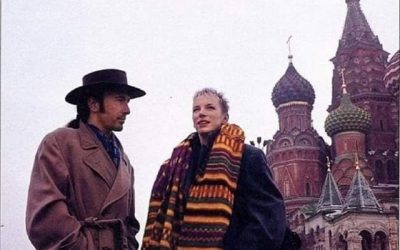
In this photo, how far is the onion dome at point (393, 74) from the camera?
2637 centimetres

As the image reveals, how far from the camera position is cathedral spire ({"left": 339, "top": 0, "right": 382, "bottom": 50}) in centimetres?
3000

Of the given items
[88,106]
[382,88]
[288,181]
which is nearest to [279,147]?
[288,181]

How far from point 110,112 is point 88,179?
1.07ft

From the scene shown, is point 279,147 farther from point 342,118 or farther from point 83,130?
point 83,130

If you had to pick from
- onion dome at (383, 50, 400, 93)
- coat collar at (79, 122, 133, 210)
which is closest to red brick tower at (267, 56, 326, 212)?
onion dome at (383, 50, 400, 93)

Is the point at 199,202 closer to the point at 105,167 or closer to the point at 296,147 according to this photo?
the point at 105,167

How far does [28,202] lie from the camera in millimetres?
2736

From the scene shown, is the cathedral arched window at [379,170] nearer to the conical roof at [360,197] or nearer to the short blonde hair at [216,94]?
the conical roof at [360,197]

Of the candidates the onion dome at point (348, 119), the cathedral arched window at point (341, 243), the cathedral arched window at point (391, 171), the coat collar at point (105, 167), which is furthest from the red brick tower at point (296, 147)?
the coat collar at point (105, 167)

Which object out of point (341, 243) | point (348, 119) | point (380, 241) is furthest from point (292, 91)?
point (380, 241)

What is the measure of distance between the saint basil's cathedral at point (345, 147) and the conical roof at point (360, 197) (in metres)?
0.03

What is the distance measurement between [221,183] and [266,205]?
20 cm

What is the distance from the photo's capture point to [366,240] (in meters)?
22.4

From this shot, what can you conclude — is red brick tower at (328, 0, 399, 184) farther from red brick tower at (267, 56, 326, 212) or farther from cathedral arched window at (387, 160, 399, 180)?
red brick tower at (267, 56, 326, 212)
